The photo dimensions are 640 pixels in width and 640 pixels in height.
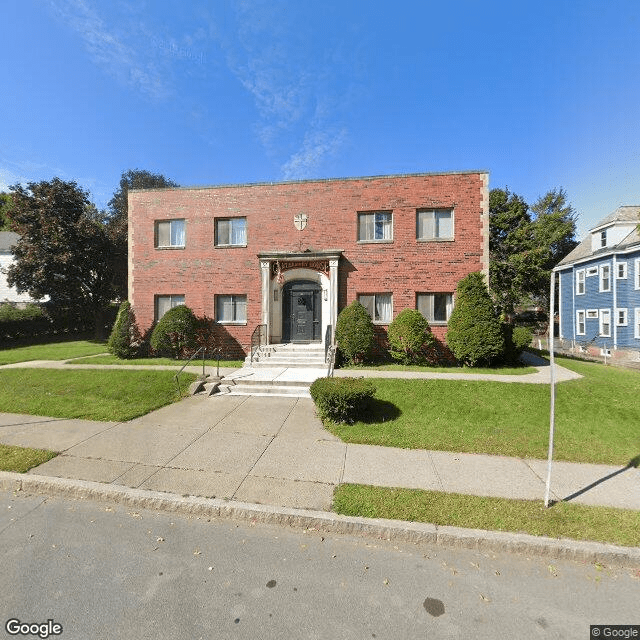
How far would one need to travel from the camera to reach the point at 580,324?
25.5 m

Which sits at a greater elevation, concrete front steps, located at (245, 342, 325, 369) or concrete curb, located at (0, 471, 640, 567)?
concrete front steps, located at (245, 342, 325, 369)

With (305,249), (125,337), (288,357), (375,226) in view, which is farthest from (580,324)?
(125,337)

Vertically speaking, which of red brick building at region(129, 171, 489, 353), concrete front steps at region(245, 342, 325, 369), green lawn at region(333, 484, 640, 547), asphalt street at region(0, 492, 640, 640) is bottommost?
asphalt street at region(0, 492, 640, 640)

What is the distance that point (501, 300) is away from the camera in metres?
28.3

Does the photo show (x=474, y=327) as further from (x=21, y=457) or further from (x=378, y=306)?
(x=21, y=457)

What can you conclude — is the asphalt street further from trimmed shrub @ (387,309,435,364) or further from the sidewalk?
trimmed shrub @ (387,309,435,364)

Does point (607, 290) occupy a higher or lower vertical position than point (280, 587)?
higher

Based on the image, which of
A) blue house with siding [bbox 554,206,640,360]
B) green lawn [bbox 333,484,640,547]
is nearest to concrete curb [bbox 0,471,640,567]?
green lawn [bbox 333,484,640,547]

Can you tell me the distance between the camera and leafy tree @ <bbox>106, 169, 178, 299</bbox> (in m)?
24.4

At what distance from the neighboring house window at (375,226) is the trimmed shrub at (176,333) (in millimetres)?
8150

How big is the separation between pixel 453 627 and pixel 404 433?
12.3 ft

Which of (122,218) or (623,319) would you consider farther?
(122,218)

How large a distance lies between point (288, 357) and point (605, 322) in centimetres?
2440

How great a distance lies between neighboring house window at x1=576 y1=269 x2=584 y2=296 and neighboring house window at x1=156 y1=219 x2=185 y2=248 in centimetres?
2957
